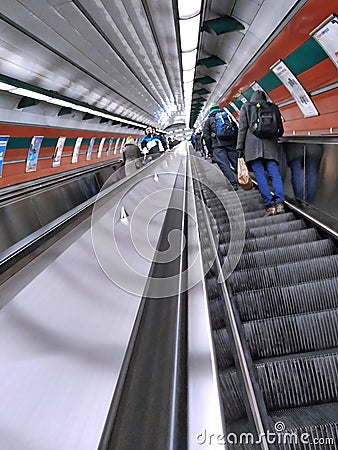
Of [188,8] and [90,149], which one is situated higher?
[188,8]

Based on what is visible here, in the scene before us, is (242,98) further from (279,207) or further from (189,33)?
(279,207)

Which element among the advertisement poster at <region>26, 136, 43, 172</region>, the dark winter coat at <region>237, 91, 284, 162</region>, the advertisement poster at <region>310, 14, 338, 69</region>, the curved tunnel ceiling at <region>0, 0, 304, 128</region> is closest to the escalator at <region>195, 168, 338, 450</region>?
the dark winter coat at <region>237, 91, 284, 162</region>

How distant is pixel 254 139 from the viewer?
16.2 feet

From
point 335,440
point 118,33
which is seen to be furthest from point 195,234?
point 118,33

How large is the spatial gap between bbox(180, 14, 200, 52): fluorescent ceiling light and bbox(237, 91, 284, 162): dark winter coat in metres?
1.83

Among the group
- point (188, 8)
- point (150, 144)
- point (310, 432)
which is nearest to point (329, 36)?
point (188, 8)

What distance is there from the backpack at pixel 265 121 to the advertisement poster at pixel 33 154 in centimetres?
906

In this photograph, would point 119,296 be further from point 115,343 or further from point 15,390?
point 15,390

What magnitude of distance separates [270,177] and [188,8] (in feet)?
8.49

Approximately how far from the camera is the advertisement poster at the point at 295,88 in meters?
7.85

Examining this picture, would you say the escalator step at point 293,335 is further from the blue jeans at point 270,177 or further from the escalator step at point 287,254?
the blue jeans at point 270,177

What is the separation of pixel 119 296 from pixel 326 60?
546 cm

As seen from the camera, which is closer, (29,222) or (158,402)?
(158,402)

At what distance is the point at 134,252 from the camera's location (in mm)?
4023
